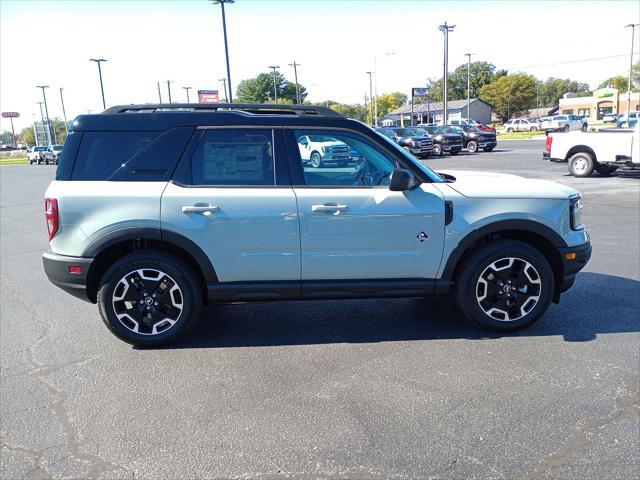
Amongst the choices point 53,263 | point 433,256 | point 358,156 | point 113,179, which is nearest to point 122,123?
point 113,179

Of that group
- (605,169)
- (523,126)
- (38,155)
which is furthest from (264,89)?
(605,169)

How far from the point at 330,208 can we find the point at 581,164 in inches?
577

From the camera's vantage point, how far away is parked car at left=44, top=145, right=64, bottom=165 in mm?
46881

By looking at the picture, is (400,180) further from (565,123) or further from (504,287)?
(565,123)

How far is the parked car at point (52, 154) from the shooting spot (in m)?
46.9

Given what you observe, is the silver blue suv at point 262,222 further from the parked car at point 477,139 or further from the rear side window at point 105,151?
the parked car at point 477,139

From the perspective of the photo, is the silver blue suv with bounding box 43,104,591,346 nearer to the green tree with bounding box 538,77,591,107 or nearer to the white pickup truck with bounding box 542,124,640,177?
the white pickup truck with bounding box 542,124,640,177

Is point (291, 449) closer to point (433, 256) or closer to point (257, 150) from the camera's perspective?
point (433, 256)

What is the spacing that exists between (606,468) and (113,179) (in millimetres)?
3869

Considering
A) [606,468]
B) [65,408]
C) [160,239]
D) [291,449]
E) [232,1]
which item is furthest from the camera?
[232,1]

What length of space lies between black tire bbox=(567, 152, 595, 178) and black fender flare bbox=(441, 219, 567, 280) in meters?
13.4

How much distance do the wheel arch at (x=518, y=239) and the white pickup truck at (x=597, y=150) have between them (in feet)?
39.8

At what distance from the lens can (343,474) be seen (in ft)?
8.91

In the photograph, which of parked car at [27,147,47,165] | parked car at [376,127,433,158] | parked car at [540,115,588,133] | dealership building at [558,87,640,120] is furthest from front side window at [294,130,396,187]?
dealership building at [558,87,640,120]
